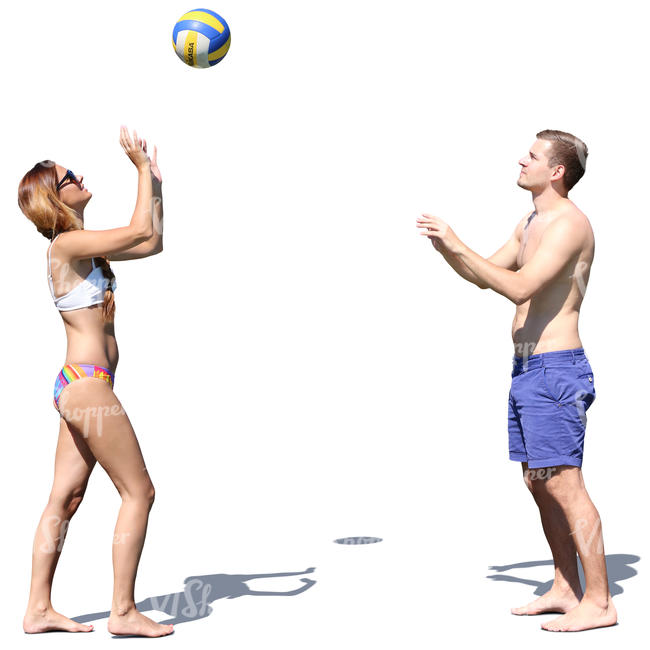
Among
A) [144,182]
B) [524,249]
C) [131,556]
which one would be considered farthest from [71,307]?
[524,249]

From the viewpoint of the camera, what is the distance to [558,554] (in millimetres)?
7047

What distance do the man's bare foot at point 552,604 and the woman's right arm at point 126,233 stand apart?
3.08 meters

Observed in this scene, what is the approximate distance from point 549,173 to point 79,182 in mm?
2747

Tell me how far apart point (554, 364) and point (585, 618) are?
143cm

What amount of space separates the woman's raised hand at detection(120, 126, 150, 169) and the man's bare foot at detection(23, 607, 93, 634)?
2.62m

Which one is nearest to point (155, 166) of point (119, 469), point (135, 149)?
point (135, 149)

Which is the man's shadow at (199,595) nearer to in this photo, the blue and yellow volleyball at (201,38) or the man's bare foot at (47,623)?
the man's bare foot at (47,623)

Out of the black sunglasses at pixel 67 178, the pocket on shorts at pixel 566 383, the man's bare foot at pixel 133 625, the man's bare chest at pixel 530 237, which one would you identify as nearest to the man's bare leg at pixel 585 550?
the pocket on shorts at pixel 566 383

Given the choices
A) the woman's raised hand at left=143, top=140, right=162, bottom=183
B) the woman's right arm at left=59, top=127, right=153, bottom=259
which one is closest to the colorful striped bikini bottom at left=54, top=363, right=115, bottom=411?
the woman's right arm at left=59, top=127, right=153, bottom=259

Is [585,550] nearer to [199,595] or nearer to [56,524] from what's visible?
[199,595]

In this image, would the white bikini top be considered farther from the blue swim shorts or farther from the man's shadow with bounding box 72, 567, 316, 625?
the blue swim shorts

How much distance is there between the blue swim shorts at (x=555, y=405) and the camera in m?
6.64

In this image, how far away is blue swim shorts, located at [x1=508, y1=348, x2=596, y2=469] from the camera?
21.8ft

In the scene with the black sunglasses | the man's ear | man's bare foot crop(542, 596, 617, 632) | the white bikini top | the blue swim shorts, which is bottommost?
man's bare foot crop(542, 596, 617, 632)
